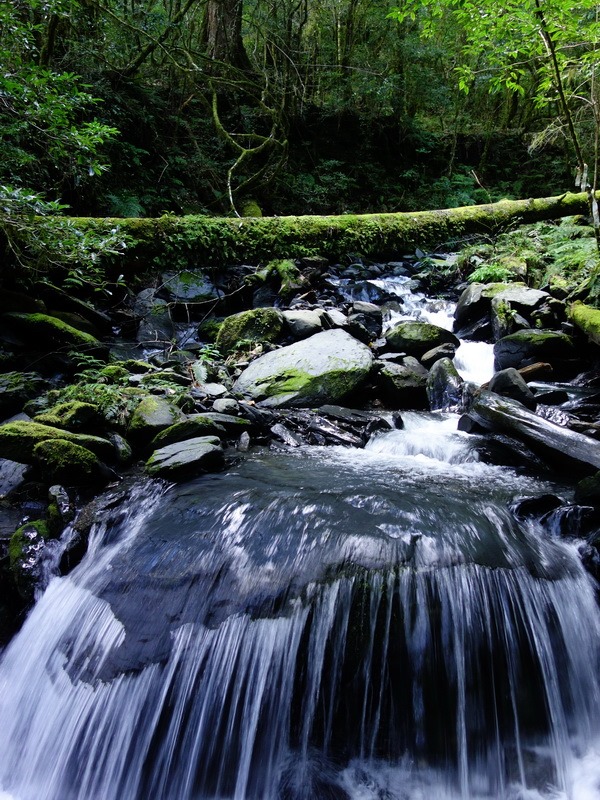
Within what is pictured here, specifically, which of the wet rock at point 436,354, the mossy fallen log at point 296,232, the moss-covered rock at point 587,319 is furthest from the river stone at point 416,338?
the mossy fallen log at point 296,232

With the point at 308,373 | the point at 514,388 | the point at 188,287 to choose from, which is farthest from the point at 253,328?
the point at 514,388

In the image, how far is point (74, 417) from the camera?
15.3 feet

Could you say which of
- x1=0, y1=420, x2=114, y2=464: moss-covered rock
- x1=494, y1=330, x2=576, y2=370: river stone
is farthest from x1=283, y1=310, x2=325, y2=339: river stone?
x1=0, y1=420, x2=114, y2=464: moss-covered rock

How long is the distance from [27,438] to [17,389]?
161cm

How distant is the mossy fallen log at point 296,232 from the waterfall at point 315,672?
4.66 m

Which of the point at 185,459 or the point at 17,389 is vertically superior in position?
the point at 17,389

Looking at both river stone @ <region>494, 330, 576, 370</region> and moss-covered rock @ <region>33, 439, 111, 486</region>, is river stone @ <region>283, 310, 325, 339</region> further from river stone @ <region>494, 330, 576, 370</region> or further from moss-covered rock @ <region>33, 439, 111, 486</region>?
moss-covered rock @ <region>33, 439, 111, 486</region>

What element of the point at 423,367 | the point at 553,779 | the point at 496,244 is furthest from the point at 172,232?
the point at 553,779

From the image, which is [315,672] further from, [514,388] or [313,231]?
[313,231]

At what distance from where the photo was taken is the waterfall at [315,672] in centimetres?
259

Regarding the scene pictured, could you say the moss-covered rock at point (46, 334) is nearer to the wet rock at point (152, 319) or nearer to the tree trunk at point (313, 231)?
the wet rock at point (152, 319)

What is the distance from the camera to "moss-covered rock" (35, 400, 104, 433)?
15.1 feet

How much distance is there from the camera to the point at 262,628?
2811 mm

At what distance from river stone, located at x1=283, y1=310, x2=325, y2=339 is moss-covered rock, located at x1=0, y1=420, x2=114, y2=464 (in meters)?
4.03
